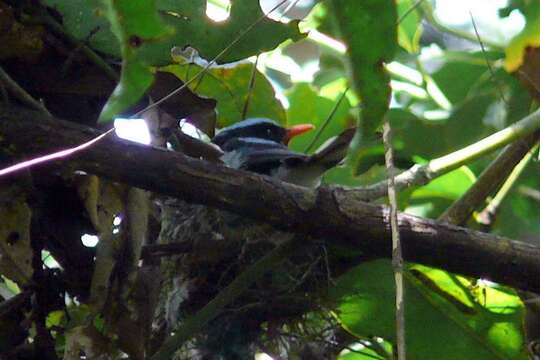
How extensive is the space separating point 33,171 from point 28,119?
0.15 meters

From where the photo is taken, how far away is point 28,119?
53.4 inches

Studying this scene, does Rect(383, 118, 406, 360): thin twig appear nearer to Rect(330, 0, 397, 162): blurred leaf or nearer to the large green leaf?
Rect(330, 0, 397, 162): blurred leaf

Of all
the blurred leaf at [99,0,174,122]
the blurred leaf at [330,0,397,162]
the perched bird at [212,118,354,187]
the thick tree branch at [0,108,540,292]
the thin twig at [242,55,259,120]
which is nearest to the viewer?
the blurred leaf at [99,0,174,122]

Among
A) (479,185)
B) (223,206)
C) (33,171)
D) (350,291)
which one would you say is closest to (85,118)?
(33,171)

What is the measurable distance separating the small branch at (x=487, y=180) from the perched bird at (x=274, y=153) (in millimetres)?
247

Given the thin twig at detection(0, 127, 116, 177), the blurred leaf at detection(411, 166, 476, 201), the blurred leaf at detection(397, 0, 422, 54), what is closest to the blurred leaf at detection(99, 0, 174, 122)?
the thin twig at detection(0, 127, 116, 177)

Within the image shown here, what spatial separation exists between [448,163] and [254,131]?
660 mm

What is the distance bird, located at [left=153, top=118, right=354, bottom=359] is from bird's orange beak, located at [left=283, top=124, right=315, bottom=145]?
37 cm

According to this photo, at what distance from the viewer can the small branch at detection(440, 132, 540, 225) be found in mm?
1868

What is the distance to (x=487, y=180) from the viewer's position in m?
1.90

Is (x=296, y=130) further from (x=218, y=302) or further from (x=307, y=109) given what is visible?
(x=218, y=302)

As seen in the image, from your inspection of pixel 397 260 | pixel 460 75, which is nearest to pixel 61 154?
pixel 397 260

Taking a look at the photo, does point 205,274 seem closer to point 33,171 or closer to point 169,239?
point 169,239

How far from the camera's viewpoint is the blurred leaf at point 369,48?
116cm
